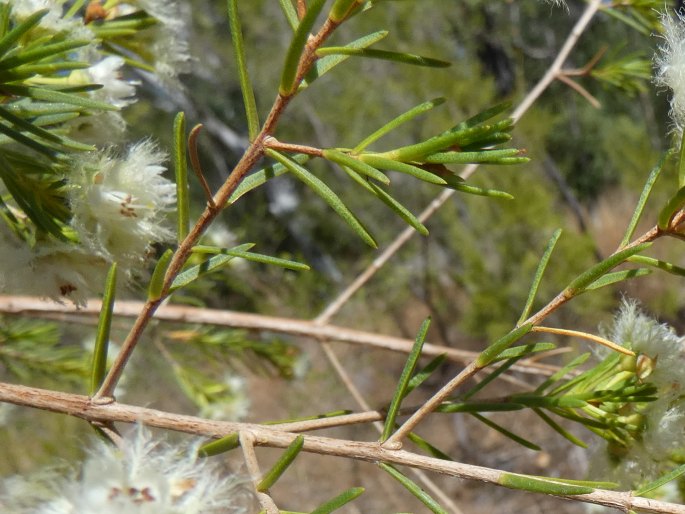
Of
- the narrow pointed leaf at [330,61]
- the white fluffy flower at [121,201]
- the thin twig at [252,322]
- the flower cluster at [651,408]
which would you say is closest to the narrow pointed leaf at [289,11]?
the narrow pointed leaf at [330,61]

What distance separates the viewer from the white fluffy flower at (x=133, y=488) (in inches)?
11.0

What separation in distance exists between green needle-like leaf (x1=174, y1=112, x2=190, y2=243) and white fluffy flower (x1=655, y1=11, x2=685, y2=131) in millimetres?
219

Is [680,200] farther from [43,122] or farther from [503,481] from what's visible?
[43,122]

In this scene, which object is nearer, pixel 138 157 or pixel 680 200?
pixel 680 200

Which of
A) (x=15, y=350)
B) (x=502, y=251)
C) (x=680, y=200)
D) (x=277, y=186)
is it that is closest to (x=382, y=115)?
(x=277, y=186)

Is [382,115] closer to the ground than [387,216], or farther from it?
farther from it

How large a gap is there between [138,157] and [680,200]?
0.28 metres

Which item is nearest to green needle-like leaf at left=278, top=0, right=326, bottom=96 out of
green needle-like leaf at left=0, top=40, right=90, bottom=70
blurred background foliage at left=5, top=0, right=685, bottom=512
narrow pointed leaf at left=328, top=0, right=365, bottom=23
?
narrow pointed leaf at left=328, top=0, right=365, bottom=23

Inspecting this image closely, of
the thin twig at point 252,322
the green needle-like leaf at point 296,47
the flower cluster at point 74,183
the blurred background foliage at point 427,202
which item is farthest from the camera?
the blurred background foliage at point 427,202

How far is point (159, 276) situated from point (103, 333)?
0.04 metres

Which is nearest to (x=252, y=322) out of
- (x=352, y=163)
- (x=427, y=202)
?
(x=352, y=163)

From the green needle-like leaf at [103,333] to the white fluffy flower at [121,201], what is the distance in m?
0.05

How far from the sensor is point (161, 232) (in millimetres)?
369

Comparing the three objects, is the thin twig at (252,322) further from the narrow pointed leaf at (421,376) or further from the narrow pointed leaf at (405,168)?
the narrow pointed leaf at (405,168)
